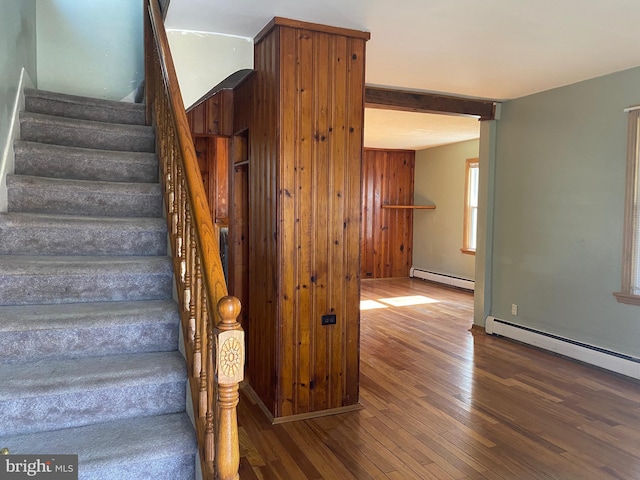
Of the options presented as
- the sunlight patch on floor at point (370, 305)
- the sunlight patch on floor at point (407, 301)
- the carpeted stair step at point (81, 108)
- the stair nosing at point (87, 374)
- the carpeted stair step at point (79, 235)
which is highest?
the carpeted stair step at point (81, 108)

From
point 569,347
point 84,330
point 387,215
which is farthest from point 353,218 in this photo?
point 387,215

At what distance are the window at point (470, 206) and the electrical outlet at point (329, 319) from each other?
5270 mm

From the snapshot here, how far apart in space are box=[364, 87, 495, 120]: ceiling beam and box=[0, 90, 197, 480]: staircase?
212cm

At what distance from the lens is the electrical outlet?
3.13 metres

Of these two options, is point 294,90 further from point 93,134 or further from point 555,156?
point 555,156

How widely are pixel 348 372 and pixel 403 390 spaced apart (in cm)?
60

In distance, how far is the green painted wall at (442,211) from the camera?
807 centimetres

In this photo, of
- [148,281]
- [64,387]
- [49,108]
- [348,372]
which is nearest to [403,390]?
[348,372]

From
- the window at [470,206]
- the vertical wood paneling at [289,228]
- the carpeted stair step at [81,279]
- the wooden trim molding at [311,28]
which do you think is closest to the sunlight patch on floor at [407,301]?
the window at [470,206]

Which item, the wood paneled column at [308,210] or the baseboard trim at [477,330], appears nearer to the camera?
the wood paneled column at [308,210]

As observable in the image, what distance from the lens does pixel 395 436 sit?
2.83 meters

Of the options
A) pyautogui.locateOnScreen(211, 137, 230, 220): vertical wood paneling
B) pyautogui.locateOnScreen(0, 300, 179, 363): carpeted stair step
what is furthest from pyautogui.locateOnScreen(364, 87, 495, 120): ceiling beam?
pyautogui.locateOnScreen(0, 300, 179, 363): carpeted stair step

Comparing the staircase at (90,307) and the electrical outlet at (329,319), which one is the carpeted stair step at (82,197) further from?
the electrical outlet at (329,319)

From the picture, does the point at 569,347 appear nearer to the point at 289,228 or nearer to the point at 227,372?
the point at 289,228
